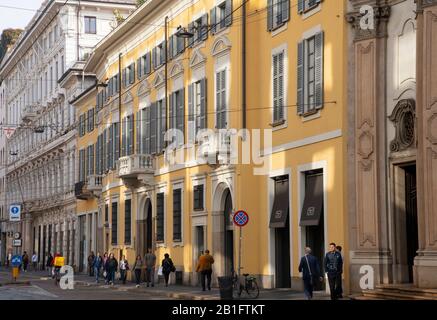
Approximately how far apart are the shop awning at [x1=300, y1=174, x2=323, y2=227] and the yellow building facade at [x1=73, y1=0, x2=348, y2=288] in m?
0.05

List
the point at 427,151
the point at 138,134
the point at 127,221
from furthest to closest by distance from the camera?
1. the point at 127,221
2. the point at 138,134
3. the point at 427,151

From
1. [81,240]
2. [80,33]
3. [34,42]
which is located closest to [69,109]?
[80,33]

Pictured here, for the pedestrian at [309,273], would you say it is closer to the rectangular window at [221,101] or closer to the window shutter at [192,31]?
the rectangular window at [221,101]

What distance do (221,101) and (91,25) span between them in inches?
1525

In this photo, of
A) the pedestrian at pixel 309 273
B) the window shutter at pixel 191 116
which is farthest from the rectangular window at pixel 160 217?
the pedestrian at pixel 309 273

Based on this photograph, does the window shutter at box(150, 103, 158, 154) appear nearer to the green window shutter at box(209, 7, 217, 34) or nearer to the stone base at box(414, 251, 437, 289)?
the green window shutter at box(209, 7, 217, 34)

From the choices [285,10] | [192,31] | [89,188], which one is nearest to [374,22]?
[285,10]

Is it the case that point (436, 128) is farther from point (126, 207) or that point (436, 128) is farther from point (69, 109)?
point (69, 109)

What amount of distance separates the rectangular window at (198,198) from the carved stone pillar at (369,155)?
40.8 feet

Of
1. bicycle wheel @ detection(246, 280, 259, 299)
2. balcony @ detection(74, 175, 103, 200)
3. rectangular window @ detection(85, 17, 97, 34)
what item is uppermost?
rectangular window @ detection(85, 17, 97, 34)

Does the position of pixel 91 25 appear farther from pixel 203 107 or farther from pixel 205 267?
pixel 205 267

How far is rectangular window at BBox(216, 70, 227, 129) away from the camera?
121ft

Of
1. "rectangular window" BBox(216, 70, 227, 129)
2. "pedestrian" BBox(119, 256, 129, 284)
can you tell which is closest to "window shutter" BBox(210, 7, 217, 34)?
"rectangular window" BBox(216, 70, 227, 129)

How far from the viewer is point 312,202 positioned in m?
30.8
